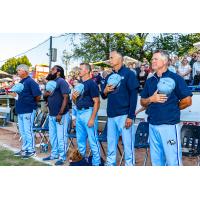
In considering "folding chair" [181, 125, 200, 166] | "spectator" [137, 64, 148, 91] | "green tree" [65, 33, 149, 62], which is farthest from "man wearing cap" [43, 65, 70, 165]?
"green tree" [65, 33, 149, 62]

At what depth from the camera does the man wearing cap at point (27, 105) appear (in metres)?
6.72

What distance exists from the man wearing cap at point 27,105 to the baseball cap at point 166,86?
3.16 meters

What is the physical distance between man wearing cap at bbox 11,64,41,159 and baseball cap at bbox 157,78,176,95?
316 cm

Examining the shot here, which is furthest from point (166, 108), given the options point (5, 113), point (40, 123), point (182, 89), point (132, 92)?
point (5, 113)

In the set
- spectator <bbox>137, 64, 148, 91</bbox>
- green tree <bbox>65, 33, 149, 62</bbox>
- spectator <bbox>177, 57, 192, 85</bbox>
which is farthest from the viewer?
green tree <bbox>65, 33, 149, 62</bbox>

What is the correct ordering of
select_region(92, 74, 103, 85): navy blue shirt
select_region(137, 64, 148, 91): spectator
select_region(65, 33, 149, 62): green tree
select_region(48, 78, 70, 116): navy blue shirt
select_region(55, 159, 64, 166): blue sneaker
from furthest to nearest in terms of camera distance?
select_region(65, 33, 149, 62): green tree, select_region(92, 74, 103, 85): navy blue shirt, select_region(137, 64, 148, 91): spectator, select_region(48, 78, 70, 116): navy blue shirt, select_region(55, 159, 64, 166): blue sneaker

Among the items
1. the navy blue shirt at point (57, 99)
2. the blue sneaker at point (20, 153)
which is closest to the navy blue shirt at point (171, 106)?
the navy blue shirt at point (57, 99)

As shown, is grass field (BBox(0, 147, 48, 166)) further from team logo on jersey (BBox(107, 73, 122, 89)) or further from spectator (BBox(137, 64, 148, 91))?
spectator (BBox(137, 64, 148, 91))

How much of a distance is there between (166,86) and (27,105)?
3.35m

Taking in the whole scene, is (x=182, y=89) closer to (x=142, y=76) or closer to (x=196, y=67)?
(x=196, y=67)

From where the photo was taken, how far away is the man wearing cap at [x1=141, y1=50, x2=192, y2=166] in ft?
13.8

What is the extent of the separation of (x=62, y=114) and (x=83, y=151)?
2.42ft
